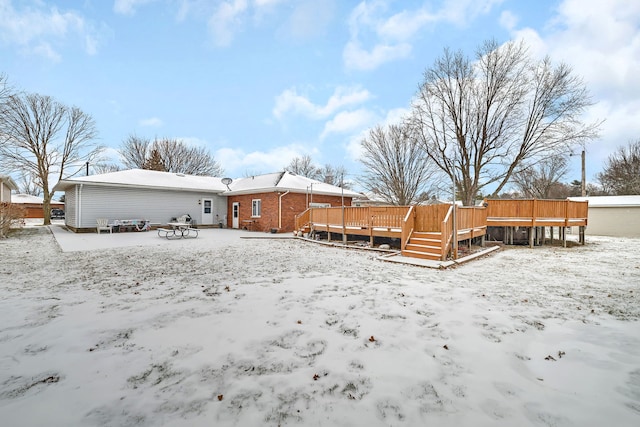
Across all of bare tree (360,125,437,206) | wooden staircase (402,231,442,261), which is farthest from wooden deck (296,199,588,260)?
bare tree (360,125,437,206)

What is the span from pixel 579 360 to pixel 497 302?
1851 mm

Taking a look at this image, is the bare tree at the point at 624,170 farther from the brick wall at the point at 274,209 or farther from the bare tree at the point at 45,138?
the bare tree at the point at 45,138

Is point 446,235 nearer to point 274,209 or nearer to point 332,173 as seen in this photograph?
point 274,209

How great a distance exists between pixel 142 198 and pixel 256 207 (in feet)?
22.4

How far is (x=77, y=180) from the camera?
15.0 meters

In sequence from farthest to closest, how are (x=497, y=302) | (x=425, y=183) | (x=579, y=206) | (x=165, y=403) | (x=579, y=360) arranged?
(x=425, y=183) < (x=579, y=206) < (x=497, y=302) < (x=579, y=360) < (x=165, y=403)

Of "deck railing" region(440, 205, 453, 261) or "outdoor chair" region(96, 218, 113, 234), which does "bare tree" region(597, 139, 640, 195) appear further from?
"outdoor chair" region(96, 218, 113, 234)

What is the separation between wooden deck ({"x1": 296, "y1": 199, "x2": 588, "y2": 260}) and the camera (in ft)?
29.8

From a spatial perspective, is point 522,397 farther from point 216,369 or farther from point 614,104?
point 614,104

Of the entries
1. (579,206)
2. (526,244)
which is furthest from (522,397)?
(579,206)

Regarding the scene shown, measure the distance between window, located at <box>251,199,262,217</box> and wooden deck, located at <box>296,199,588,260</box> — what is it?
562 centimetres

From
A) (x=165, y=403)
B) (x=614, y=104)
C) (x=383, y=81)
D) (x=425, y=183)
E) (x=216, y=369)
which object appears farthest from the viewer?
(x=425, y=183)

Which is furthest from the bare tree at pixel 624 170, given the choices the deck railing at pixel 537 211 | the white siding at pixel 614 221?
the deck railing at pixel 537 211

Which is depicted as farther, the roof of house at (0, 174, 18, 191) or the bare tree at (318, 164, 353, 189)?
the bare tree at (318, 164, 353, 189)
